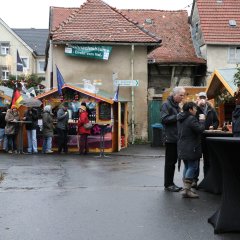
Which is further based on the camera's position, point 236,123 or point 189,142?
point 189,142

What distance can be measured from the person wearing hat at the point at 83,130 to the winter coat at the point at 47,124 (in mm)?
1101

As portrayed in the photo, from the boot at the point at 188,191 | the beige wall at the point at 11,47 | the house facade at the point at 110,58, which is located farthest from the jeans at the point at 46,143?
the beige wall at the point at 11,47

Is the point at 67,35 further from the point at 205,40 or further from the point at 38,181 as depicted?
the point at 38,181

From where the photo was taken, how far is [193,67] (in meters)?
32.2

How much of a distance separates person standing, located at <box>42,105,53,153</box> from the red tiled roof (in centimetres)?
1474

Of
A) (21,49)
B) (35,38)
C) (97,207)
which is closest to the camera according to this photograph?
(97,207)

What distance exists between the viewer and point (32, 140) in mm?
19859

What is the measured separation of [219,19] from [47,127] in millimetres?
17696

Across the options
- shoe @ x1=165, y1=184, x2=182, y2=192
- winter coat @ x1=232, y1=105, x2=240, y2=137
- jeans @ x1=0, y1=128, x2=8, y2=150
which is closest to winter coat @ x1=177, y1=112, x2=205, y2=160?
winter coat @ x1=232, y1=105, x2=240, y2=137

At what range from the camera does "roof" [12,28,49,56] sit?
235ft

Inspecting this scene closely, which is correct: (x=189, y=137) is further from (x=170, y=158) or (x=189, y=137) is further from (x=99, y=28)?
(x=99, y=28)

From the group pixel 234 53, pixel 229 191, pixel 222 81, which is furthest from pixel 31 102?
pixel 234 53

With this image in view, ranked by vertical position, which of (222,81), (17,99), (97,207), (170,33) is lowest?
(97,207)

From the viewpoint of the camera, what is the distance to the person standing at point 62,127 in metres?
19.7
